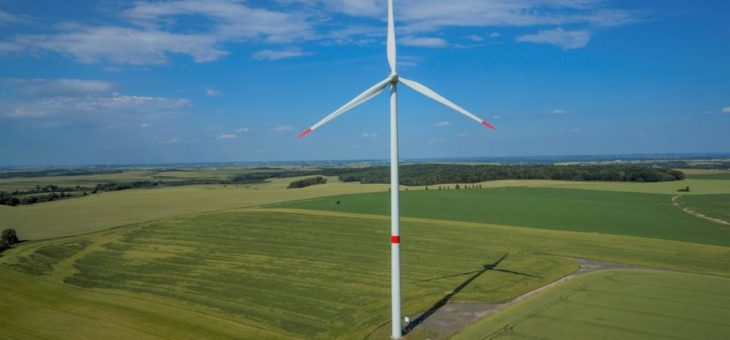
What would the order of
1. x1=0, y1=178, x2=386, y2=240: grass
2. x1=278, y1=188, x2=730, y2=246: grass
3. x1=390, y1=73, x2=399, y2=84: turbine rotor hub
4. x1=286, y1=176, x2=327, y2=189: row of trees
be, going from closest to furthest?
x1=390, y1=73, x2=399, y2=84: turbine rotor hub < x1=278, y1=188, x2=730, y2=246: grass < x1=0, y1=178, x2=386, y2=240: grass < x1=286, y1=176, x2=327, y2=189: row of trees

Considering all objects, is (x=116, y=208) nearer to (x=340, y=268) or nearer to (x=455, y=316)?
(x=340, y=268)

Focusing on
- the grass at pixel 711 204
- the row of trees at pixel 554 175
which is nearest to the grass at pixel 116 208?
the row of trees at pixel 554 175

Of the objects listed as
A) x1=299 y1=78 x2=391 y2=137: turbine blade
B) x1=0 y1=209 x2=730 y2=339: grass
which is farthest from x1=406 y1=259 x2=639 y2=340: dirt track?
x1=299 y1=78 x2=391 y2=137: turbine blade

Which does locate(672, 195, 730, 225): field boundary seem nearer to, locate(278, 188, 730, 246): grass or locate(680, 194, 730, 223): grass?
locate(680, 194, 730, 223): grass

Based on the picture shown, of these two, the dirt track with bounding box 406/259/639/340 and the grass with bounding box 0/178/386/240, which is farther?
the grass with bounding box 0/178/386/240

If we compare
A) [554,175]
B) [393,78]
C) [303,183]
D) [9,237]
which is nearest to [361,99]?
[393,78]

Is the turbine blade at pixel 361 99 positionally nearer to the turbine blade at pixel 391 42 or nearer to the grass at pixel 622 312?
the turbine blade at pixel 391 42
